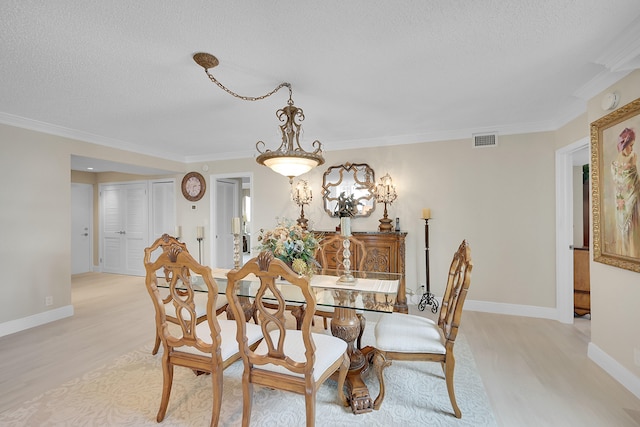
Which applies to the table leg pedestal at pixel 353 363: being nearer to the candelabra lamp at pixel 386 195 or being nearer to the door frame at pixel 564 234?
the candelabra lamp at pixel 386 195

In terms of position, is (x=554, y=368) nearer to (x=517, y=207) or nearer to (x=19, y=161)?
(x=517, y=207)

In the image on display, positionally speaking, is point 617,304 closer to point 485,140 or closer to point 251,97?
point 485,140

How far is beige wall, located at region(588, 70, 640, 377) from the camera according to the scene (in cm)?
211

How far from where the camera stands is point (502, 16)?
5.69 ft

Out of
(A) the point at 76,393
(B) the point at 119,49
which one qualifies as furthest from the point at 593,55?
(A) the point at 76,393

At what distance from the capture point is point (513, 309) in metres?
3.78

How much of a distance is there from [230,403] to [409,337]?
1.30 meters

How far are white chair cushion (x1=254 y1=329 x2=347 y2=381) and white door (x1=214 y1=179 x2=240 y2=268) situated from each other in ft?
13.9

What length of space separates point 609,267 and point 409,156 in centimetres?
246

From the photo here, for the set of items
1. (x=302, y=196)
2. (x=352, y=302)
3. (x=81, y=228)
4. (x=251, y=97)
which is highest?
(x=251, y=97)

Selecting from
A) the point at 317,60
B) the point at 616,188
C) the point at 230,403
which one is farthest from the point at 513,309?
the point at 317,60

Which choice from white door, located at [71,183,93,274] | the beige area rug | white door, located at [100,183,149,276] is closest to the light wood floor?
the beige area rug

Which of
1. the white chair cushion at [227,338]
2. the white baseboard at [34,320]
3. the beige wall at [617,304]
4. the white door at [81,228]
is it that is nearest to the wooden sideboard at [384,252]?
the beige wall at [617,304]

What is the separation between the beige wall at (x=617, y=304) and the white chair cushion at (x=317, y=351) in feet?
6.89
